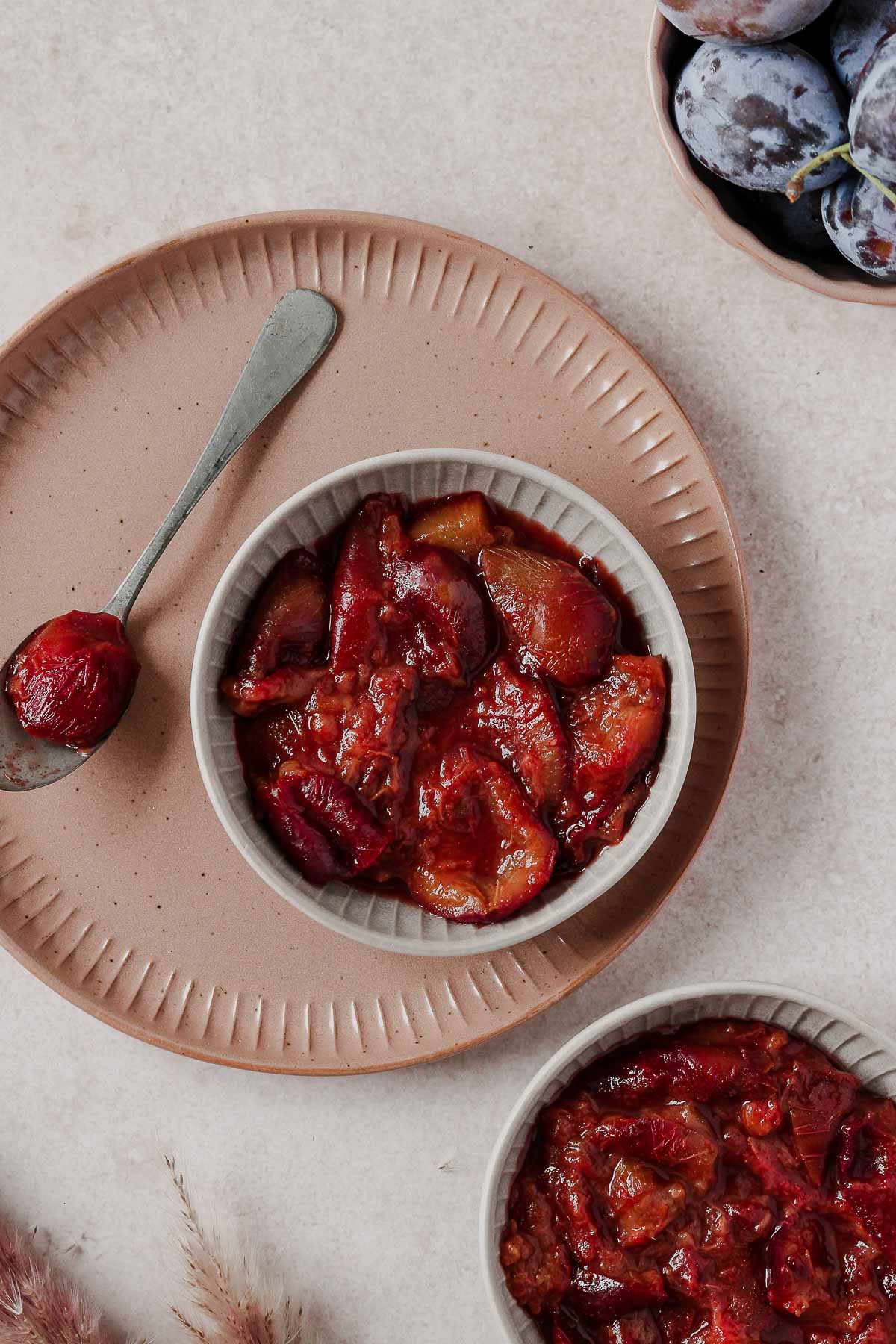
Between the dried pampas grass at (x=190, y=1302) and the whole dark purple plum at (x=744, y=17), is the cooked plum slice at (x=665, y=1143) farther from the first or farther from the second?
the whole dark purple plum at (x=744, y=17)

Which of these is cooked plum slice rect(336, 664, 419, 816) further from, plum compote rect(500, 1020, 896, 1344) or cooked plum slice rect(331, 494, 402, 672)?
plum compote rect(500, 1020, 896, 1344)

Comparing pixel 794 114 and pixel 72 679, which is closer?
pixel 794 114

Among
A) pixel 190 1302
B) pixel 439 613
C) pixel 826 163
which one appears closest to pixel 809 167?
pixel 826 163

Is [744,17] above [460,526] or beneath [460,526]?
above

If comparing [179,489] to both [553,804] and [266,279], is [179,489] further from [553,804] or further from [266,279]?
[553,804]

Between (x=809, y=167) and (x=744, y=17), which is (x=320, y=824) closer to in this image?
(x=809, y=167)

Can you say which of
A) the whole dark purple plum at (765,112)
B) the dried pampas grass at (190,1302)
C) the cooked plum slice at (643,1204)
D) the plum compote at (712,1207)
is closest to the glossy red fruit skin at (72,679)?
the dried pampas grass at (190,1302)

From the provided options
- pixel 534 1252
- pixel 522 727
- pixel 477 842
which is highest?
pixel 522 727
